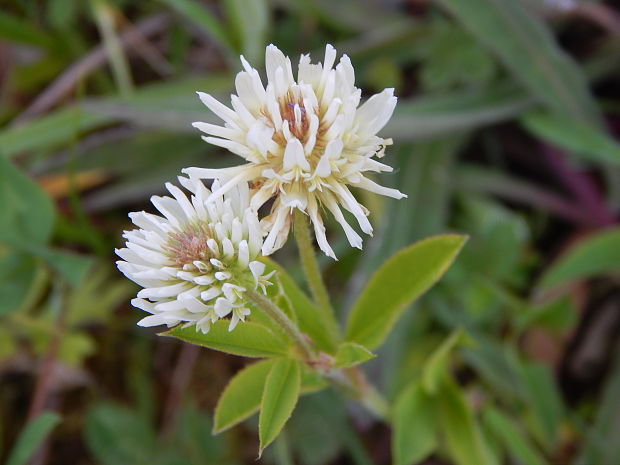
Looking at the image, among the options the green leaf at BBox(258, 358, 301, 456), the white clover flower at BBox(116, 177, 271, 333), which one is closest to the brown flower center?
the white clover flower at BBox(116, 177, 271, 333)

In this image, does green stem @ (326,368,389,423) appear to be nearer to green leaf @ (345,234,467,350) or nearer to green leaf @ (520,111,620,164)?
green leaf @ (345,234,467,350)

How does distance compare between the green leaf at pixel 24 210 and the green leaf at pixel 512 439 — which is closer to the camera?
the green leaf at pixel 512 439

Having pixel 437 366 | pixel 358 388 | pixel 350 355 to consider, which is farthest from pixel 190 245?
pixel 437 366

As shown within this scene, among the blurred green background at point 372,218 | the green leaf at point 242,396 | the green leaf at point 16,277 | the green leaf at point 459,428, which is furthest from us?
the blurred green background at point 372,218

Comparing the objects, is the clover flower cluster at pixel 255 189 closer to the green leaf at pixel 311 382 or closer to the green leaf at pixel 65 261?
the green leaf at pixel 311 382

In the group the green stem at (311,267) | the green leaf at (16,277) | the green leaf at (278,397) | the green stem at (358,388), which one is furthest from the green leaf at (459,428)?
the green leaf at (16,277)

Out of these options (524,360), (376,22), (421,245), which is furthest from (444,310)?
(376,22)
